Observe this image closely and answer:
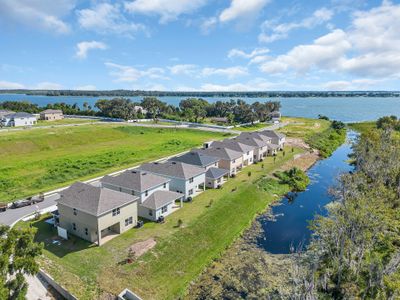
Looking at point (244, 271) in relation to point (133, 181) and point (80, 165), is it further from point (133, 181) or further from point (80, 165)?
point (80, 165)

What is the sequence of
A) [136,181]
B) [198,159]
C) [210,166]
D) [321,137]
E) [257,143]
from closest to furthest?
[136,181] → [198,159] → [210,166] → [257,143] → [321,137]

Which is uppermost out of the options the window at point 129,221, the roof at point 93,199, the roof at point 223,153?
the roof at point 223,153

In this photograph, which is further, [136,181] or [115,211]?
[136,181]

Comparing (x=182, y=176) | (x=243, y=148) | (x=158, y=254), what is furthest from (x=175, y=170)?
(x=243, y=148)

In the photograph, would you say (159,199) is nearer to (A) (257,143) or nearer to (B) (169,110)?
(A) (257,143)

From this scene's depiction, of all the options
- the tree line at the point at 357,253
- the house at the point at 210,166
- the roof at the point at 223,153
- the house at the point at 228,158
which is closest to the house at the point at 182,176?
the house at the point at 210,166

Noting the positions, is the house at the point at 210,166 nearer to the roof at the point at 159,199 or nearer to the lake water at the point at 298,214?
the roof at the point at 159,199
